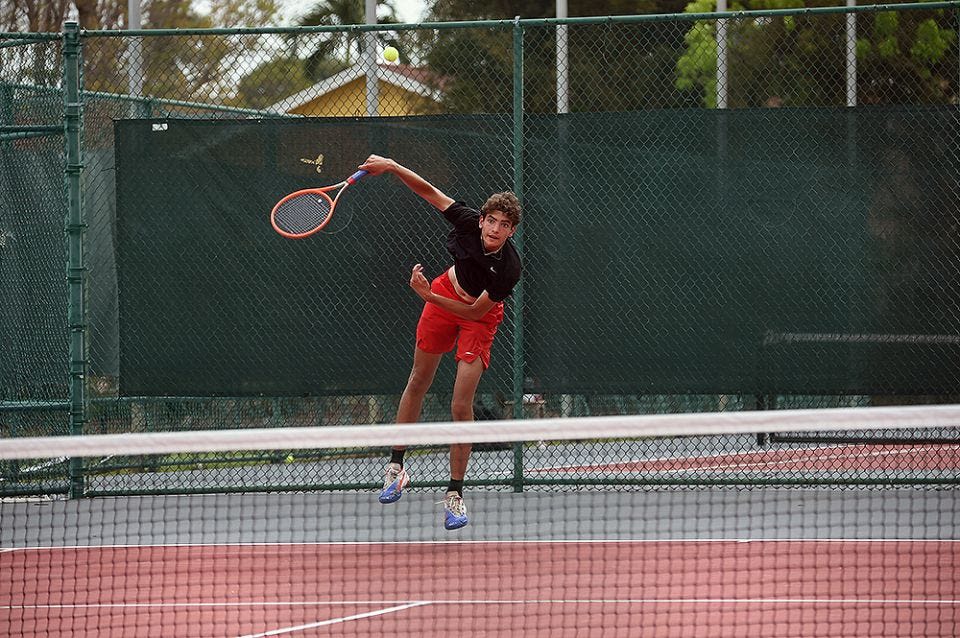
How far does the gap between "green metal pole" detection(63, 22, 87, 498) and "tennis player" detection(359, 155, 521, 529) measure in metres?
1.89

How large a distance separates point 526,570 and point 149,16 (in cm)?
1975

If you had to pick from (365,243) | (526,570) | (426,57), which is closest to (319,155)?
(365,243)

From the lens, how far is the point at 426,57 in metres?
16.5

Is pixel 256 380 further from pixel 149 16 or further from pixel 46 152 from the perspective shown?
pixel 149 16

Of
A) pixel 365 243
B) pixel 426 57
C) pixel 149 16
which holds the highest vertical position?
pixel 149 16

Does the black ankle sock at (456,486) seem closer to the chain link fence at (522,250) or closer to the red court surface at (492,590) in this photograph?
the red court surface at (492,590)

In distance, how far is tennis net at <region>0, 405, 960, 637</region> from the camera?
396 cm

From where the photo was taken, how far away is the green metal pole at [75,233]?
7348mm

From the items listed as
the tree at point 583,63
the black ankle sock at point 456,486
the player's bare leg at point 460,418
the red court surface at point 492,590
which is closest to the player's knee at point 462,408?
the player's bare leg at point 460,418

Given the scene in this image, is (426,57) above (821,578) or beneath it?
above

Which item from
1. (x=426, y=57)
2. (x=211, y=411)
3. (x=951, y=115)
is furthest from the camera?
(x=426, y=57)

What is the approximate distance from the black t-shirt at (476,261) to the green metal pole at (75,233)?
2.18 m

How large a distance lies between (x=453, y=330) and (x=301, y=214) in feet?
3.14

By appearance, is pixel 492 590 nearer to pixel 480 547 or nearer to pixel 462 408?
pixel 480 547
